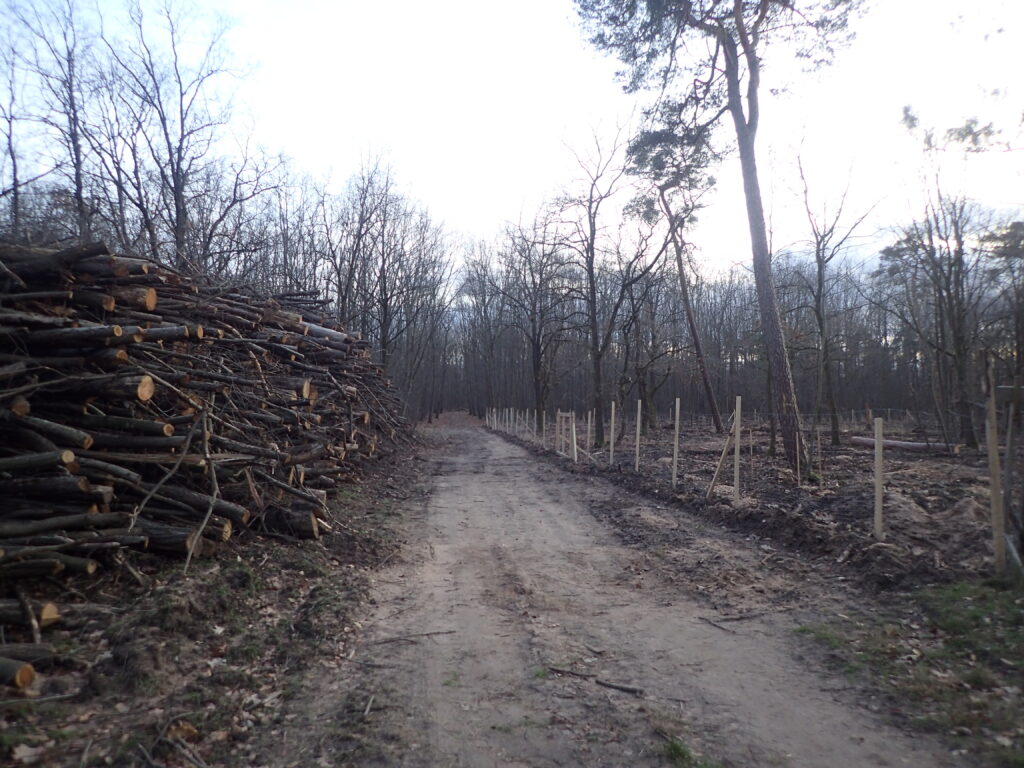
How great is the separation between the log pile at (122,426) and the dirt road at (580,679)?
2.00m

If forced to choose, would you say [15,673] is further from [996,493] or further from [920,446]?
[920,446]

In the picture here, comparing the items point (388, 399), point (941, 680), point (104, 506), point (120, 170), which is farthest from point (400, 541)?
point (120, 170)

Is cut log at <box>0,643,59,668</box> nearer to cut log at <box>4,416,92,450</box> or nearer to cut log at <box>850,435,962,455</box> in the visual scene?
cut log at <box>4,416,92,450</box>

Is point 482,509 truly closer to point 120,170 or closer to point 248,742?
point 248,742

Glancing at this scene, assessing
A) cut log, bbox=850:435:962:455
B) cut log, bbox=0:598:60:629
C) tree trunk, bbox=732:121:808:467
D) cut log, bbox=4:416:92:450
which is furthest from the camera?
cut log, bbox=850:435:962:455

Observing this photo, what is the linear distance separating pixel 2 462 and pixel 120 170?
20585mm

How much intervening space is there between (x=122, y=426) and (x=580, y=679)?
4890 mm

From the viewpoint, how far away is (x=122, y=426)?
664cm

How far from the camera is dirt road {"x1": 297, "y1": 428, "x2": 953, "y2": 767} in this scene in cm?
386

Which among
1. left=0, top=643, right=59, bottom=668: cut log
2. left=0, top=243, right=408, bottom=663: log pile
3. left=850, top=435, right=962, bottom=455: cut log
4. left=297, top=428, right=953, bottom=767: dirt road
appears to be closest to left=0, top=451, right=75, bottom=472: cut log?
left=0, top=243, right=408, bottom=663: log pile

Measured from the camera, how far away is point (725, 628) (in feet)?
19.4

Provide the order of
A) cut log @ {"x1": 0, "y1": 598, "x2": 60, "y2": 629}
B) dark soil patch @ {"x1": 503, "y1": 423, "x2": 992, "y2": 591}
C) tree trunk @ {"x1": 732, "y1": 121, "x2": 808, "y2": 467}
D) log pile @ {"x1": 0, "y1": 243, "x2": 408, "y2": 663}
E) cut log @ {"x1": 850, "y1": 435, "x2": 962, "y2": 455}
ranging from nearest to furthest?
cut log @ {"x1": 0, "y1": 598, "x2": 60, "y2": 629}
log pile @ {"x1": 0, "y1": 243, "x2": 408, "y2": 663}
dark soil patch @ {"x1": 503, "y1": 423, "x2": 992, "y2": 591}
tree trunk @ {"x1": 732, "y1": 121, "x2": 808, "y2": 467}
cut log @ {"x1": 850, "y1": 435, "x2": 962, "y2": 455}

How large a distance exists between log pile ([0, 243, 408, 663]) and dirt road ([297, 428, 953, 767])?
2005 mm

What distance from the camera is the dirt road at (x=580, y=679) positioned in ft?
12.7
